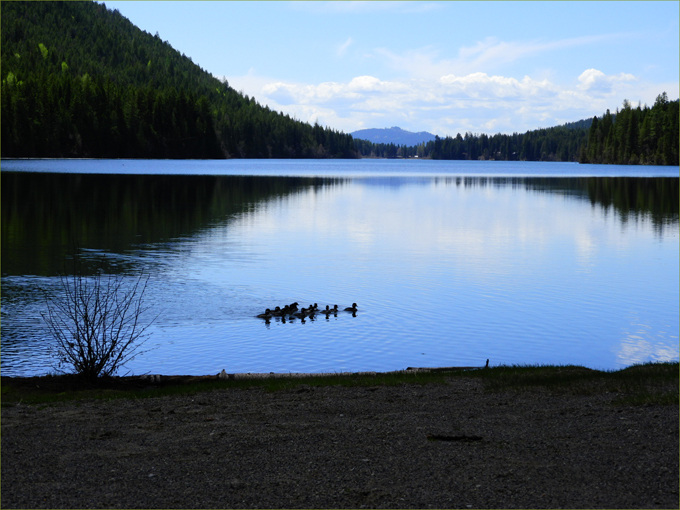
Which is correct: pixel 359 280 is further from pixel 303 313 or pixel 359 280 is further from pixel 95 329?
pixel 95 329

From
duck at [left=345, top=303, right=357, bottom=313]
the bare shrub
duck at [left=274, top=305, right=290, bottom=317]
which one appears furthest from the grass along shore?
duck at [left=345, top=303, right=357, bottom=313]

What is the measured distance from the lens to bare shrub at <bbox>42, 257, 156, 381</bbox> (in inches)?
661

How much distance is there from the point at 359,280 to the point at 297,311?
7.06m

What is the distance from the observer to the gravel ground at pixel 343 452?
9609 millimetres

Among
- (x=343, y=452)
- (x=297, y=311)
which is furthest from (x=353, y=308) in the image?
(x=343, y=452)

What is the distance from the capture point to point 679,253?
41.7 m

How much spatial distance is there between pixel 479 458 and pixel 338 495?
2.48 metres

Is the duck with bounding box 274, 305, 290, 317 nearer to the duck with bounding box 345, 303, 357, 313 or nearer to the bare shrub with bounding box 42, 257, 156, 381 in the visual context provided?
the duck with bounding box 345, 303, 357, 313

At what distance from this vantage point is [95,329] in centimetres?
2317

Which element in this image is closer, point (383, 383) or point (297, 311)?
point (383, 383)

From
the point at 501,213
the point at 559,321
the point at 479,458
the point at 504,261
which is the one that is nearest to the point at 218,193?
the point at 501,213

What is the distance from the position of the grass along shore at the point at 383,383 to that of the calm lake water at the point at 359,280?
1.90 metres

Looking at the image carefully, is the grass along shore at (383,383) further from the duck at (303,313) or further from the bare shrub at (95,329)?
the duck at (303,313)

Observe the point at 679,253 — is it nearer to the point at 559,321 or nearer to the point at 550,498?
the point at 559,321
